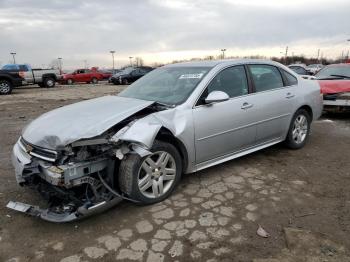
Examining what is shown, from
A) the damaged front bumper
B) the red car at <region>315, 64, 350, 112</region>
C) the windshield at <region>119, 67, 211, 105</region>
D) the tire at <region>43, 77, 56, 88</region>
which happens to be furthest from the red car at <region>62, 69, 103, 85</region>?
the damaged front bumper

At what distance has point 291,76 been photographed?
5484mm

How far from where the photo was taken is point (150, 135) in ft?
11.0

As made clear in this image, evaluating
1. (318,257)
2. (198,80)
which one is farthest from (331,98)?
(318,257)

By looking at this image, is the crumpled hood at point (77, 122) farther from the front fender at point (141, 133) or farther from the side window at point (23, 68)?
the side window at point (23, 68)

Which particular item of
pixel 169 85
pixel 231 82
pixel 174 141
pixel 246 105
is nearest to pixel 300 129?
pixel 246 105

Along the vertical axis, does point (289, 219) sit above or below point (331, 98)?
below

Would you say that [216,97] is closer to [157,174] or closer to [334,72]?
[157,174]

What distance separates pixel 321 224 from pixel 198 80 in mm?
2195

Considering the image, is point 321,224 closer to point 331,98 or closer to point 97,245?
point 97,245

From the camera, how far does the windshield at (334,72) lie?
9.10 m

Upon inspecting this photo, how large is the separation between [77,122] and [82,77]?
30.7 m

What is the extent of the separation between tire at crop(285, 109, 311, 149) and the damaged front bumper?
3334mm

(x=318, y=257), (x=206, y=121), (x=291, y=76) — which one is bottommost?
(x=318, y=257)

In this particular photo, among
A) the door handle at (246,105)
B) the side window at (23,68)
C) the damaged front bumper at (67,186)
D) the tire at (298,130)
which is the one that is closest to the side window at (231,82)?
the door handle at (246,105)
